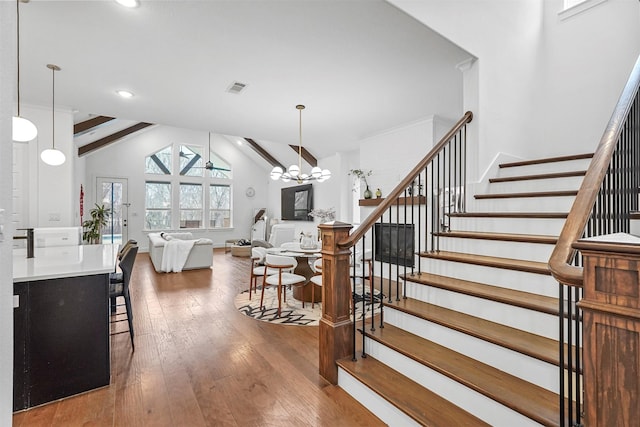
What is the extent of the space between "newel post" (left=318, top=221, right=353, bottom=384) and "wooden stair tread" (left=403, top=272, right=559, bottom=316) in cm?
61

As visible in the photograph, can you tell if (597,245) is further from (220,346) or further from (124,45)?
(124,45)

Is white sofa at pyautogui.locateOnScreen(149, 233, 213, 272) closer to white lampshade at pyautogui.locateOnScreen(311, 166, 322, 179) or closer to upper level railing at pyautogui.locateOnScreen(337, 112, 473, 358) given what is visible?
white lampshade at pyautogui.locateOnScreen(311, 166, 322, 179)

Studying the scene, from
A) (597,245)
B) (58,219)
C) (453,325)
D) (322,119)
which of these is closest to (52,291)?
(453,325)

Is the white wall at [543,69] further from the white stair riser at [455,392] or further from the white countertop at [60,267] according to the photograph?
the white countertop at [60,267]

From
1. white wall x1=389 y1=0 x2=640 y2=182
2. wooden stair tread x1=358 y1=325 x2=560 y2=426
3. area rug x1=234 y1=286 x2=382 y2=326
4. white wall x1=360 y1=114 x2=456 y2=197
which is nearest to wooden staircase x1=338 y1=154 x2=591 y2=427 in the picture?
wooden stair tread x1=358 y1=325 x2=560 y2=426

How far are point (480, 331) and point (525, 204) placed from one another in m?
1.46

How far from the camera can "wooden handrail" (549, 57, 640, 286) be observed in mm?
957

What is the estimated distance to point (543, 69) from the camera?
3.67 m

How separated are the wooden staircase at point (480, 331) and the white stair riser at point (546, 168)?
0.02 metres

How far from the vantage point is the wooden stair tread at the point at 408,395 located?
1570mm

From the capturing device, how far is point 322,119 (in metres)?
5.38

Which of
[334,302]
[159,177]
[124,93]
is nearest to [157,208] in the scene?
[159,177]

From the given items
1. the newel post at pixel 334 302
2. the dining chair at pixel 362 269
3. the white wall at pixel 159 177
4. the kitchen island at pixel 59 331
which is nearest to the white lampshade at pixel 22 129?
the kitchen island at pixel 59 331

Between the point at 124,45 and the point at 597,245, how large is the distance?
3.83 meters
